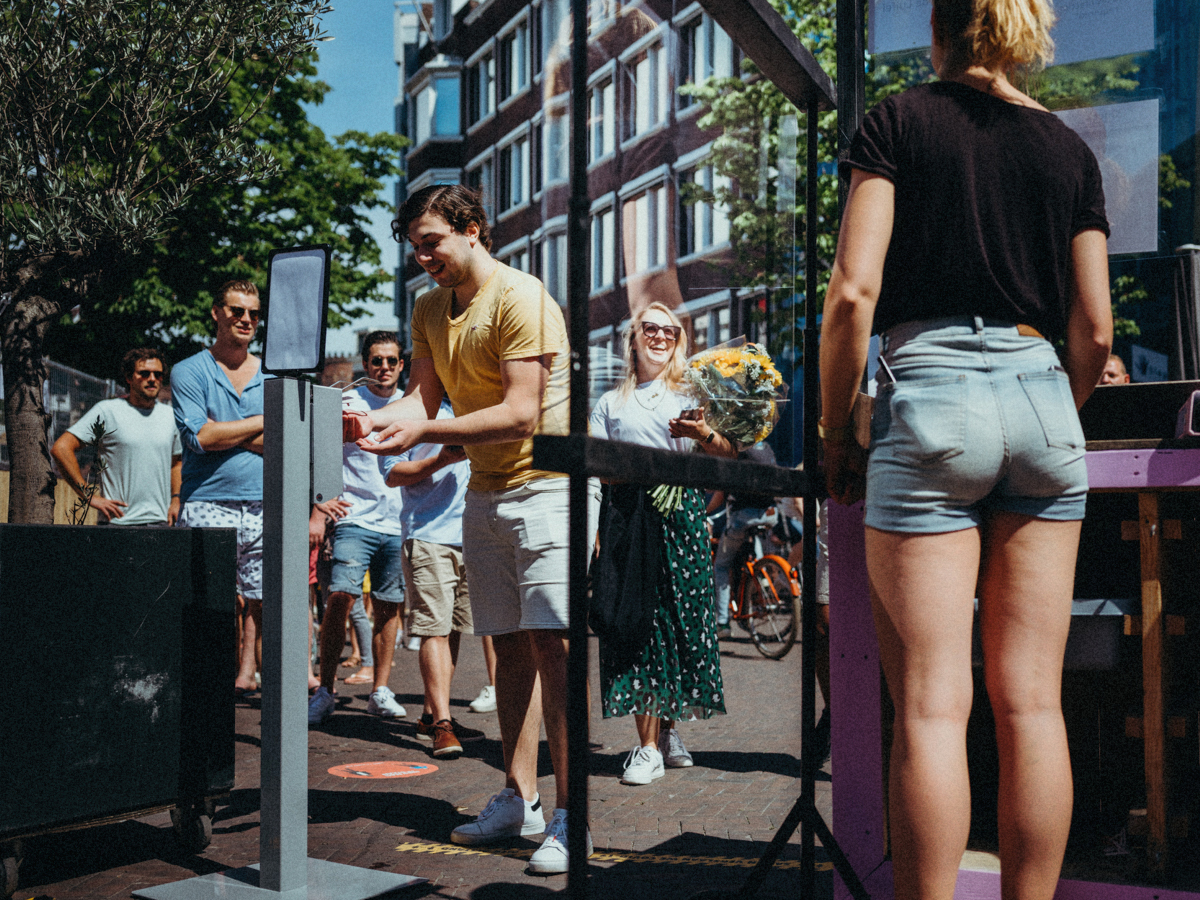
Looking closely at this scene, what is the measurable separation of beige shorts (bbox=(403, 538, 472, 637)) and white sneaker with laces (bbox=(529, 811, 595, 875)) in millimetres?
2308

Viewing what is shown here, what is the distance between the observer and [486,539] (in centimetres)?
373

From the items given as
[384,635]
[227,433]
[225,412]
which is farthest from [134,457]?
[227,433]

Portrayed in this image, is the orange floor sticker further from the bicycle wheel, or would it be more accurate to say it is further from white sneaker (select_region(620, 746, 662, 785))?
the bicycle wheel

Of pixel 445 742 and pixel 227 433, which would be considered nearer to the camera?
pixel 227 433

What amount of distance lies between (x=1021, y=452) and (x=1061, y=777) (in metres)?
0.62

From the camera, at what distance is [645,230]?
2.23 m

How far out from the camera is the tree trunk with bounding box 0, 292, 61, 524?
26.1 feet

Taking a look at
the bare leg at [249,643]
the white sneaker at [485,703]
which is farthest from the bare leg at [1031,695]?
the bare leg at [249,643]

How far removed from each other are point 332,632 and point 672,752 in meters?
2.09

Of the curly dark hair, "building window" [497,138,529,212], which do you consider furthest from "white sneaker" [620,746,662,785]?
"building window" [497,138,529,212]

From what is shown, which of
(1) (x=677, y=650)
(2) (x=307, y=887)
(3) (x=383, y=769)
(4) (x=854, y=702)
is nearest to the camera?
(4) (x=854, y=702)

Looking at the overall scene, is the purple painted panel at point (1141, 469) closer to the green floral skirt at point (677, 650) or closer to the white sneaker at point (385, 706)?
the green floral skirt at point (677, 650)

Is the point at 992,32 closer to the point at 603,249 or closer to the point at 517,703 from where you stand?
the point at 603,249

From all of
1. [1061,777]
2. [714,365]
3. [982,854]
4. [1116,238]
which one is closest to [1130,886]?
[982,854]
